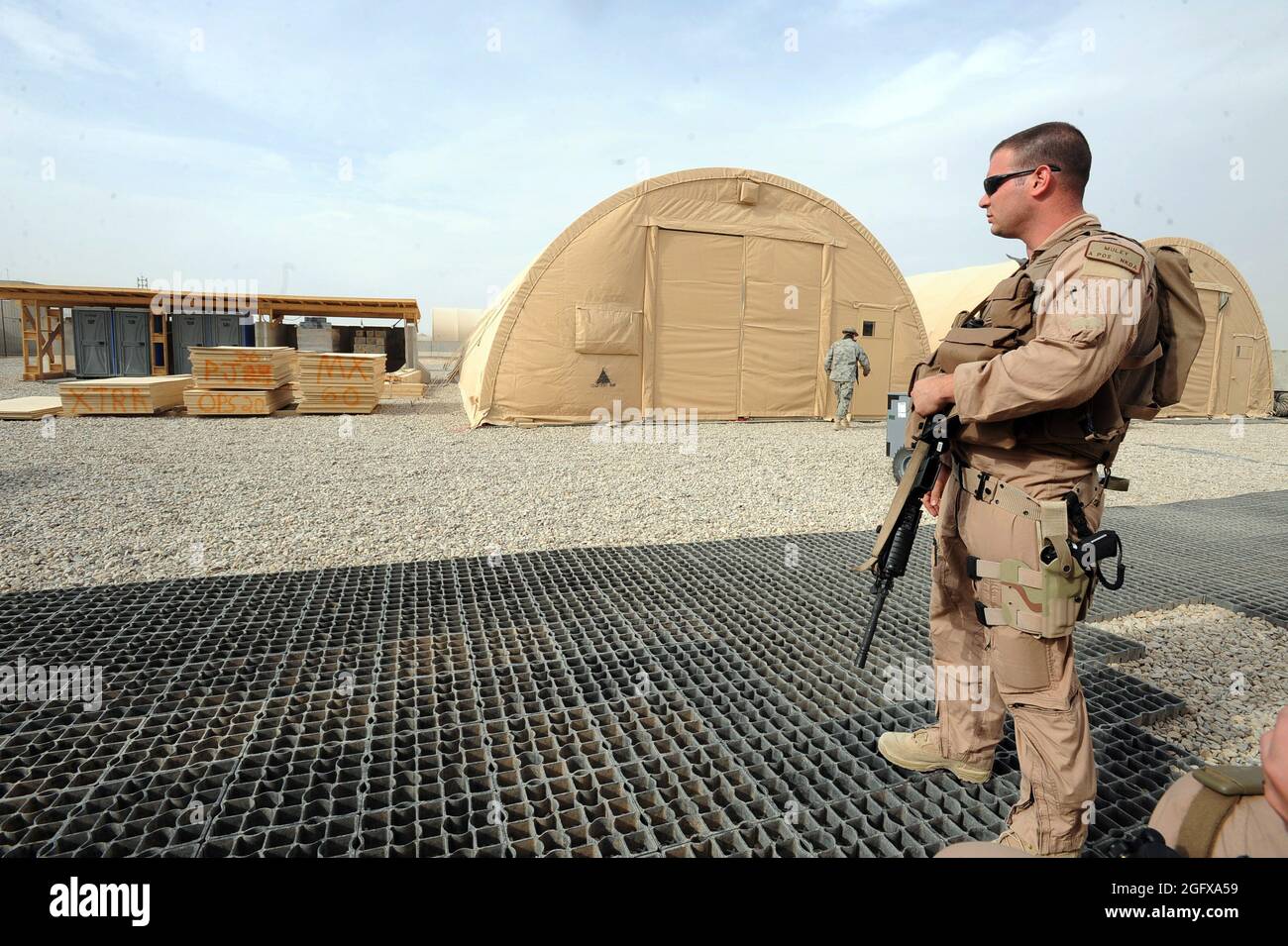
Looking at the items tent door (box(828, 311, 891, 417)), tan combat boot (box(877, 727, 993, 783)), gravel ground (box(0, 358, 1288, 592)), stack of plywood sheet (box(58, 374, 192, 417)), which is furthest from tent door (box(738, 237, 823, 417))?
tan combat boot (box(877, 727, 993, 783))

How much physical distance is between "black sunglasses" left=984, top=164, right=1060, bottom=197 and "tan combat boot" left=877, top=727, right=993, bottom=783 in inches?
73.5

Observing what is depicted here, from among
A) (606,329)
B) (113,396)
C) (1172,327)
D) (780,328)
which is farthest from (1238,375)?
(113,396)

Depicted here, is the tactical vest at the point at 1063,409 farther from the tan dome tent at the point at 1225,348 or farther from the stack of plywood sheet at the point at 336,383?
the tan dome tent at the point at 1225,348

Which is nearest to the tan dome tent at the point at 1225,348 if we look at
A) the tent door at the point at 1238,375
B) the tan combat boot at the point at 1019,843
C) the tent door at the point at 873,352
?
the tent door at the point at 1238,375

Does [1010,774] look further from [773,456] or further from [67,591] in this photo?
[773,456]

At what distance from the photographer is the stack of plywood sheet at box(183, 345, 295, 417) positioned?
518 inches

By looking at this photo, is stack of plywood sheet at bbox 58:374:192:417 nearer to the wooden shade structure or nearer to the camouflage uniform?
the wooden shade structure

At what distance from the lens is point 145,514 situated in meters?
6.00

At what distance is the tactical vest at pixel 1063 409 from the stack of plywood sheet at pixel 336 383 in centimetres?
1375

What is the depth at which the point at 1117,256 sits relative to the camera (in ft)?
6.14

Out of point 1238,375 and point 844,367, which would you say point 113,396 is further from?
point 1238,375

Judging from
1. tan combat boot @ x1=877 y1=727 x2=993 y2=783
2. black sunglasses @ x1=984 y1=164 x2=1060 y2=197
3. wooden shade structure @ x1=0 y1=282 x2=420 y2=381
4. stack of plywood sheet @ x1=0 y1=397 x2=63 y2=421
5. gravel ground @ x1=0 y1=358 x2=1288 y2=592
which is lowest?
tan combat boot @ x1=877 y1=727 x2=993 y2=783

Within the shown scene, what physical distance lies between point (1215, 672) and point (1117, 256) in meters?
2.66
